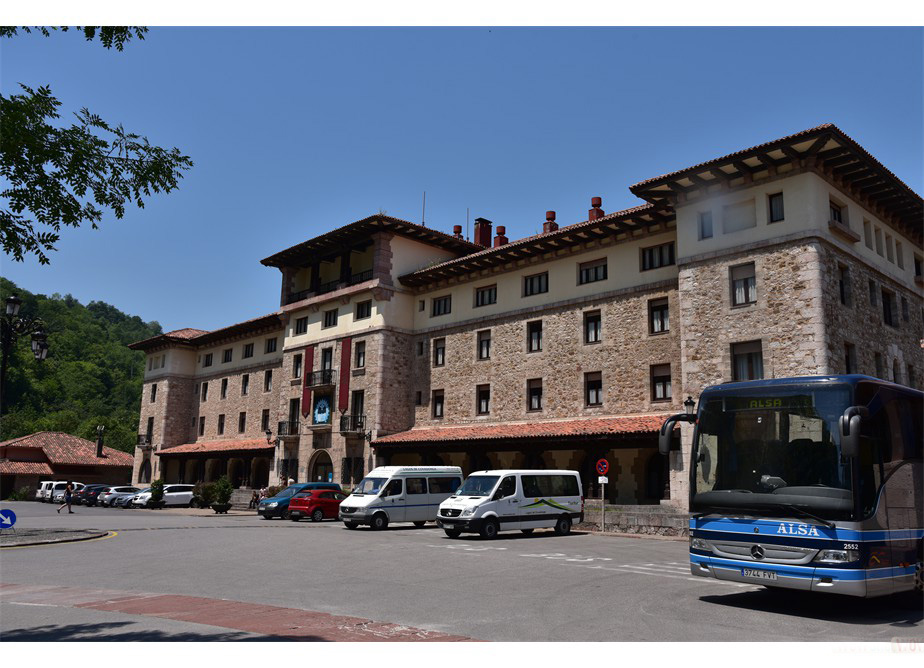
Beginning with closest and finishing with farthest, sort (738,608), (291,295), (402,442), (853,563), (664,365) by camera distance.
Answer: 1. (853,563)
2. (738,608)
3. (664,365)
4. (402,442)
5. (291,295)

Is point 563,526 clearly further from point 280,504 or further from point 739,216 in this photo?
point 280,504

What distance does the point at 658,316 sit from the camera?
90.0 feet

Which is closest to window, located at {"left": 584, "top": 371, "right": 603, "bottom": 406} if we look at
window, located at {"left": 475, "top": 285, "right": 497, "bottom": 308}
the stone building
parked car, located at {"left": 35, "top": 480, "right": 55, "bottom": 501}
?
the stone building

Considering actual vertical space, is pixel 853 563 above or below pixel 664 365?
below

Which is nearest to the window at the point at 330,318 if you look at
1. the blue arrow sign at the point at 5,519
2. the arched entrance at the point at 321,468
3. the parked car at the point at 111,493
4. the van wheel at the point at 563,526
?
the arched entrance at the point at 321,468

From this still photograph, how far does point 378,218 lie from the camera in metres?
35.6

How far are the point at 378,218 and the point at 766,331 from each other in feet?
64.3

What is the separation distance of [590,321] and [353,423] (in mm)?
13665

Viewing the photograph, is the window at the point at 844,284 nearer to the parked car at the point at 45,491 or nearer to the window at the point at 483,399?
the window at the point at 483,399

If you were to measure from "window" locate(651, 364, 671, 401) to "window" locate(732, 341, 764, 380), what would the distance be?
11.6 feet

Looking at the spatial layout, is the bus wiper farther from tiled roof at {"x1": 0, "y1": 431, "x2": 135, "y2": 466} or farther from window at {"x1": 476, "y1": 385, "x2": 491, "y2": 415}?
tiled roof at {"x1": 0, "y1": 431, "x2": 135, "y2": 466}

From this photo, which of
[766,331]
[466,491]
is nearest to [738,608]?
[466,491]

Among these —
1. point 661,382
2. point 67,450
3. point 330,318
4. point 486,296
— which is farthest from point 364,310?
point 67,450
